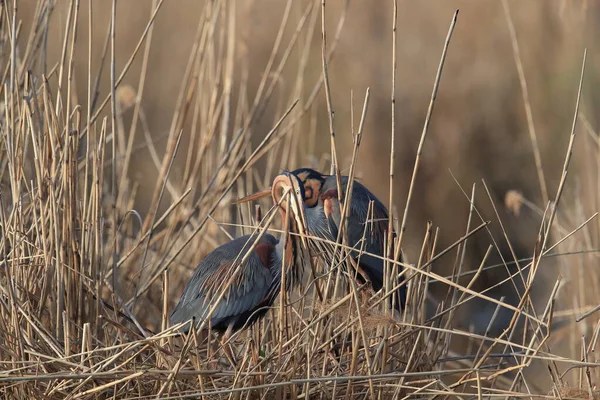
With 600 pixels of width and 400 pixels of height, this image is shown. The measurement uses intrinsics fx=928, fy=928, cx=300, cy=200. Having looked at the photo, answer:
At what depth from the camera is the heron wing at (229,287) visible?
2943mm

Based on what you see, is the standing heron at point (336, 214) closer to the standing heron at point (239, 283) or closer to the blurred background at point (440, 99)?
the standing heron at point (239, 283)

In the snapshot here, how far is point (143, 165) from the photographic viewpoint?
19.8 feet

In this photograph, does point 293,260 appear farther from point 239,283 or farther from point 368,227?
point 368,227

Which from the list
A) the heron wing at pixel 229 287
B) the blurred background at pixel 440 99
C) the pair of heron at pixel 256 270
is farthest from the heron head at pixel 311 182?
the blurred background at pixel 440 99

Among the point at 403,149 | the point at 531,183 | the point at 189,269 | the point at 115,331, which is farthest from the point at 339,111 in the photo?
the point at 115,331

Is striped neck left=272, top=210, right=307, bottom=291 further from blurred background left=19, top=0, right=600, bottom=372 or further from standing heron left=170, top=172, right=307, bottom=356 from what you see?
blurred background left=19, top=0, right=600, bottom=372

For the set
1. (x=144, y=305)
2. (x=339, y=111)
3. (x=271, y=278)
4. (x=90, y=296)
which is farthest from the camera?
(x=339, y=111)

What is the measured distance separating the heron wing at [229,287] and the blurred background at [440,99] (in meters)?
1.72

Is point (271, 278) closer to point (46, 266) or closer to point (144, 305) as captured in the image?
point (144, 305)

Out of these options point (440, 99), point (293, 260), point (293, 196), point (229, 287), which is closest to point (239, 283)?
point (229, 287)

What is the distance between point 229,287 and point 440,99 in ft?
11.1

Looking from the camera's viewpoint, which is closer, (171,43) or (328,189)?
(328,189)

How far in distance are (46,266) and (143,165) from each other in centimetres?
372

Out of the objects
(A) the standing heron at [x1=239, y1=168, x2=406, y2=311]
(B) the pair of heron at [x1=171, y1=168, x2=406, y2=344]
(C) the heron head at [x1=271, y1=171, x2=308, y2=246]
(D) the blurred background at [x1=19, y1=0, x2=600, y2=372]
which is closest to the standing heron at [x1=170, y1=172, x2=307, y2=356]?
(B) the pair of heron at [x1=171, y1=168, x2=406, y2=344]
